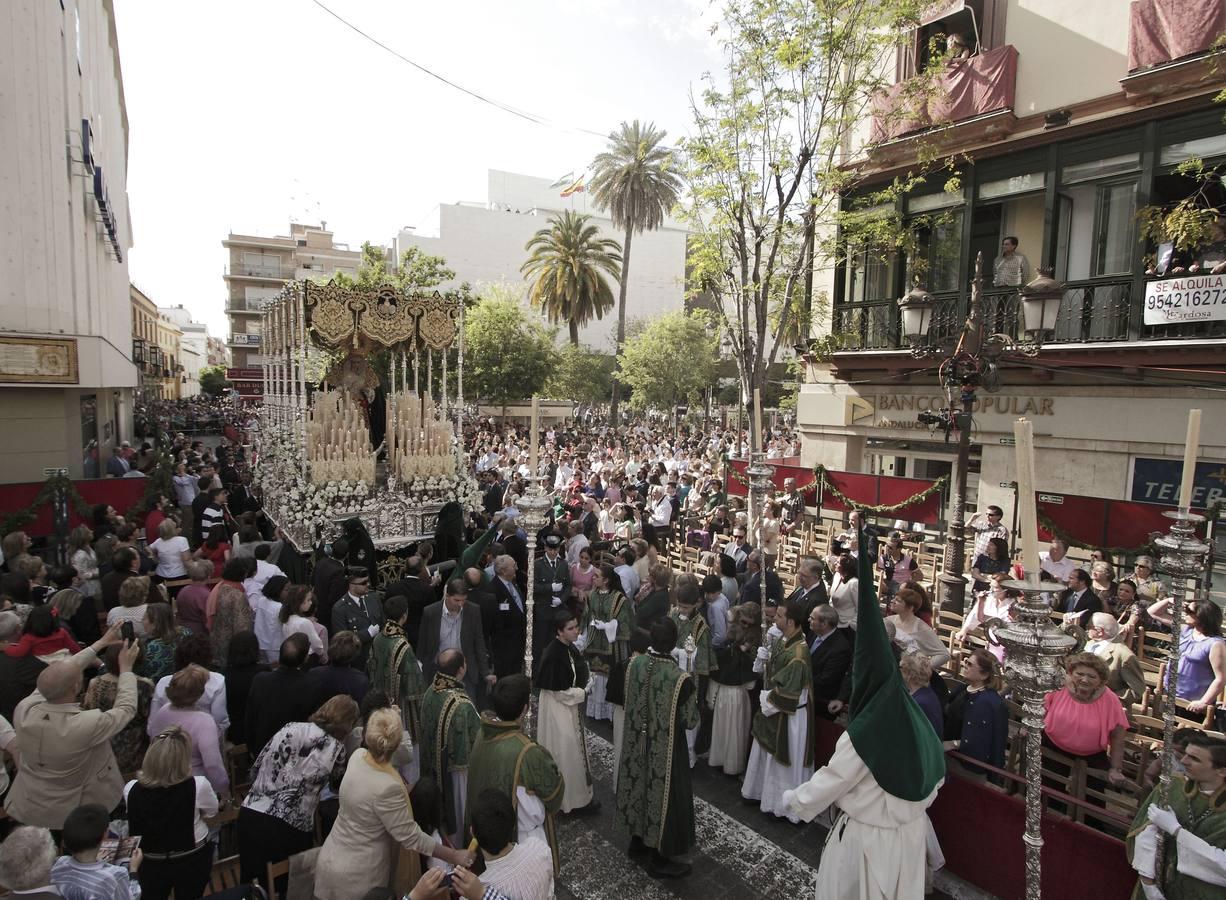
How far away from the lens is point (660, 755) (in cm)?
507

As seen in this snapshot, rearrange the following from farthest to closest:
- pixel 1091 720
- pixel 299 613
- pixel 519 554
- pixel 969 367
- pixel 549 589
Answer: pixel 969 367 < pixel 519 554 < pixel 549 589 < pixel 299 613 < pixel 1091 720

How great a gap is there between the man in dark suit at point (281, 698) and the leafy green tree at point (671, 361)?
115 feet

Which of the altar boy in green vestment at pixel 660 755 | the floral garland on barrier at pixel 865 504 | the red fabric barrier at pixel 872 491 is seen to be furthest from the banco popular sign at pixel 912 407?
the altar boy in green vestment at pixel 660 755

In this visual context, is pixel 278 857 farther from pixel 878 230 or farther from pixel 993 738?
pixel 878 230

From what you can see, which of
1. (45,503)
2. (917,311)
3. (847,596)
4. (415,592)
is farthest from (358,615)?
(917,311)

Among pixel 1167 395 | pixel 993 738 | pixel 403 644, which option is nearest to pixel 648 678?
pixel 403 644

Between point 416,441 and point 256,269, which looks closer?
point 416,441

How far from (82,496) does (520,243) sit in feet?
158

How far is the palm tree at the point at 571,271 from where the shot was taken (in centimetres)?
3794

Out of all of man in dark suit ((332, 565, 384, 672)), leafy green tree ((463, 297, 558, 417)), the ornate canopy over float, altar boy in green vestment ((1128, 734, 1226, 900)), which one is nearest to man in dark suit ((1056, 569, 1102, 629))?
altar boy in green vestment ((1128, 734, 1226, 900))

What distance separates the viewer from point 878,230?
14.4 metres

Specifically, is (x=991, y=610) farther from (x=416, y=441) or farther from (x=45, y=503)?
(x=45, y=503)

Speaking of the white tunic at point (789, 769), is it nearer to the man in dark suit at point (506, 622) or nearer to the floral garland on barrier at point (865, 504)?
the man in dark suit at point (506, 622)

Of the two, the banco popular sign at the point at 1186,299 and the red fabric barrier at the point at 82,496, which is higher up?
the banco popular sign at the point at 1186,299
